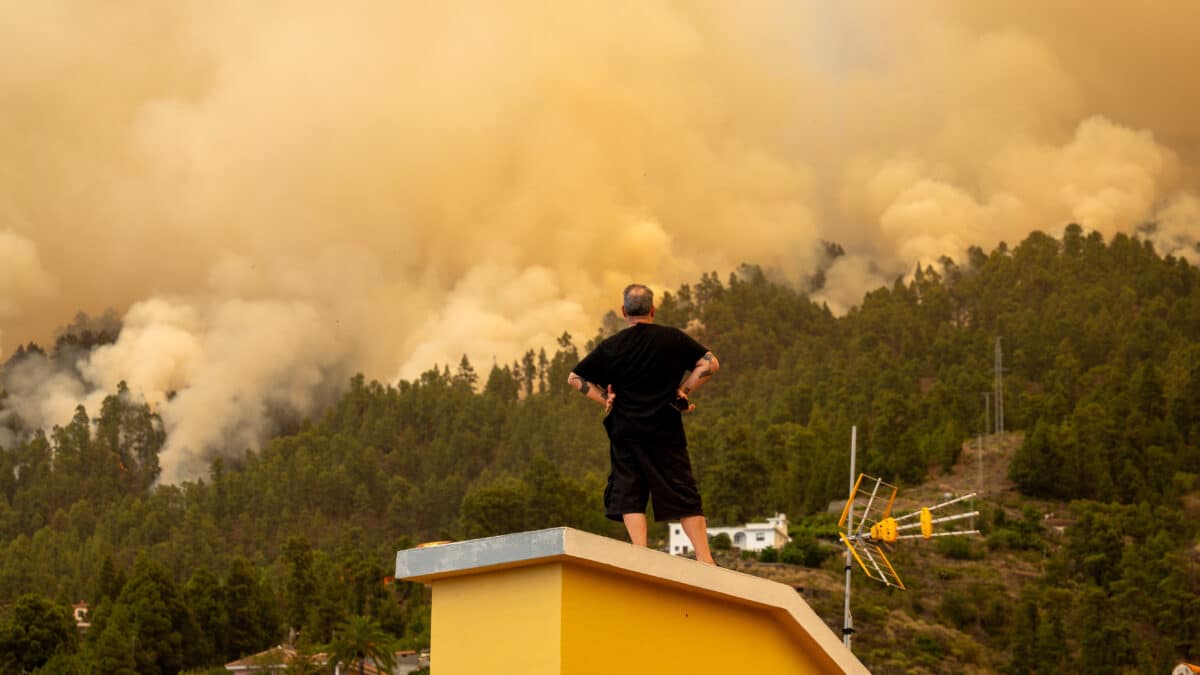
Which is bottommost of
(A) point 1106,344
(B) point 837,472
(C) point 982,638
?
(C) point 982,638

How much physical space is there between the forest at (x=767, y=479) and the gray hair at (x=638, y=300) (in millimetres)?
51699

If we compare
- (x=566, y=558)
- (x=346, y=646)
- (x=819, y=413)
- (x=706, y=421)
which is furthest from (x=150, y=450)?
(x=566, y=558)

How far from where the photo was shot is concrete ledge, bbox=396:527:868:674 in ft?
14.3

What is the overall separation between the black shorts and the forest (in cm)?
5166

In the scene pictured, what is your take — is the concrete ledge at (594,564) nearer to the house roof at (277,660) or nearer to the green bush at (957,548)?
the house roof at (277,660)

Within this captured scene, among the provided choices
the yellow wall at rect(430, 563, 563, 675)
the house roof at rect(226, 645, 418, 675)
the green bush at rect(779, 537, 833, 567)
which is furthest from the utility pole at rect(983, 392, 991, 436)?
the yellow wall at rect(430, 563, 563, 675)

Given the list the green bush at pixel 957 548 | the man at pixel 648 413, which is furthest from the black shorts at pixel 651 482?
the green bush at pixel 957 548

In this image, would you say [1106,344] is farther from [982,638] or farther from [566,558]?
[566,558]

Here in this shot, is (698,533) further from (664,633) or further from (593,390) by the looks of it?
(664,633)

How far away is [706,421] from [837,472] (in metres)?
23.9

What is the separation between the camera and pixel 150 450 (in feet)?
429

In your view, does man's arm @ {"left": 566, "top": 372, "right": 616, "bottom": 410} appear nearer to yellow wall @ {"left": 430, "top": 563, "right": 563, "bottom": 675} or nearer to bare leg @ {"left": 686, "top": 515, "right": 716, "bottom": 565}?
bare leg @ {"left": 686, "top": 515, "right": 716, "bottom": 565}

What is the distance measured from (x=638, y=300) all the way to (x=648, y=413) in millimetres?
425

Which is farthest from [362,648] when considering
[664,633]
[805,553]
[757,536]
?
[664,633]
